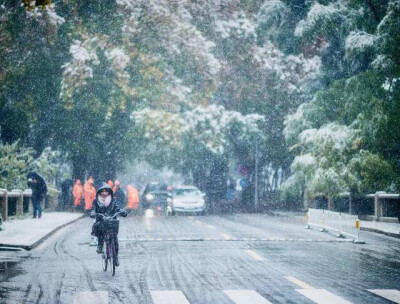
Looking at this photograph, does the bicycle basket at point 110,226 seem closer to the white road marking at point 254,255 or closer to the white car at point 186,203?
the white road marking at point 254,255

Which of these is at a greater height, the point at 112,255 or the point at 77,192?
the point at 77,192

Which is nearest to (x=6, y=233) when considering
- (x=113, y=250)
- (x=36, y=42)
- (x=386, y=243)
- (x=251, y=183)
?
(x=113, y=250)

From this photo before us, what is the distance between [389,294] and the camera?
35.8 feet

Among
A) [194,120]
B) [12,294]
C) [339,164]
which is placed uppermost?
[194,120]

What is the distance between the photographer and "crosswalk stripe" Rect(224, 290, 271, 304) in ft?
33.2

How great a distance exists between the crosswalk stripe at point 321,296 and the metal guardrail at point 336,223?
32.8 ft

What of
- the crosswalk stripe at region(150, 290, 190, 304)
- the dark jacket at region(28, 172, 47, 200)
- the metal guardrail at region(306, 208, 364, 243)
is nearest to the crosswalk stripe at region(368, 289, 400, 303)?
the crosswalk stripe at region(150, 290, 190, 304)

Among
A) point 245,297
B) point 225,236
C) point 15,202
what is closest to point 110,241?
point 245,297

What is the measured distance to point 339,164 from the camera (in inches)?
1255

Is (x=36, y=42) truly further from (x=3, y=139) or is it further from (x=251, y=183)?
(x=251, y=183)

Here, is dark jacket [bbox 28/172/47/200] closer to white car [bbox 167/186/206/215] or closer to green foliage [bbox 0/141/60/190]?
green foliage [bbox 0/141/60/190]

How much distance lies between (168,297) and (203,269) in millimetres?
3336

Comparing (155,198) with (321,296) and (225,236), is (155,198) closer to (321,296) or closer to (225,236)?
(225,236)

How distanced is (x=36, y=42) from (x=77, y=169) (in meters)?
9.45
